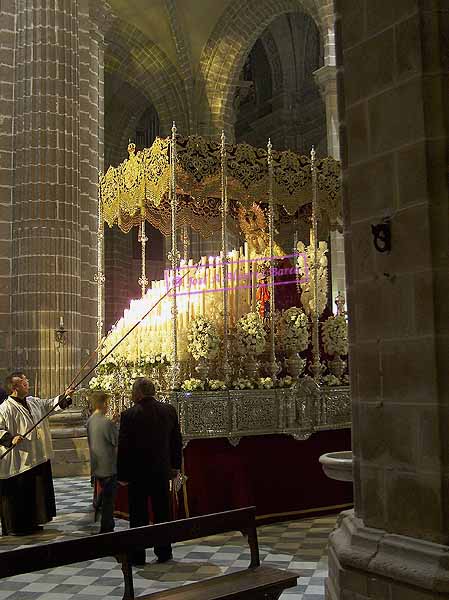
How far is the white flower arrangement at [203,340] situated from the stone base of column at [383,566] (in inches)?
175

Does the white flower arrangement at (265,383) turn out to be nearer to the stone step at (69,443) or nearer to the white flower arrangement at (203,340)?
the white flower arrangement at (203,340)

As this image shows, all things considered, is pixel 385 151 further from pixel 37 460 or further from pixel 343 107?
pixel 37 460

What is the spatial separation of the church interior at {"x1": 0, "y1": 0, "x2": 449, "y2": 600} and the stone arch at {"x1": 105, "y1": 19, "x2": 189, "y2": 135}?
844 mm

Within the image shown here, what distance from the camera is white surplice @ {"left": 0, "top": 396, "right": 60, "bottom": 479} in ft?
24.9

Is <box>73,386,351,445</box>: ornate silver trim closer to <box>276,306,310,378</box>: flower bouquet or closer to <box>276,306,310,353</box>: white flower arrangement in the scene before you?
<box>276,306,310,378</box>: flower bouquet

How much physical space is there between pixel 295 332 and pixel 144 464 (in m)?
3.18

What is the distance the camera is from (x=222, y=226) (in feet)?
28.8

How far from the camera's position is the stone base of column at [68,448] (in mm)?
11391

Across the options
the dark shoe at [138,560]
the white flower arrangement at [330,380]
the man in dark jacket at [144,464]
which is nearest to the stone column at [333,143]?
the white flower arrangement at [330,380]

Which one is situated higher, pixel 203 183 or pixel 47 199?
pixel 47 199

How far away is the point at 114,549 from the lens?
12.3 ft

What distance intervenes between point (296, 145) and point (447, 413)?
71.0 feet

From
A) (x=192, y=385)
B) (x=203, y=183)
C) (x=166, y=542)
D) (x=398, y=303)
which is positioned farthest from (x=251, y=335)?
(x=398, y=303)

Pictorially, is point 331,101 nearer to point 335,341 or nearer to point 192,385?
point 335,341
